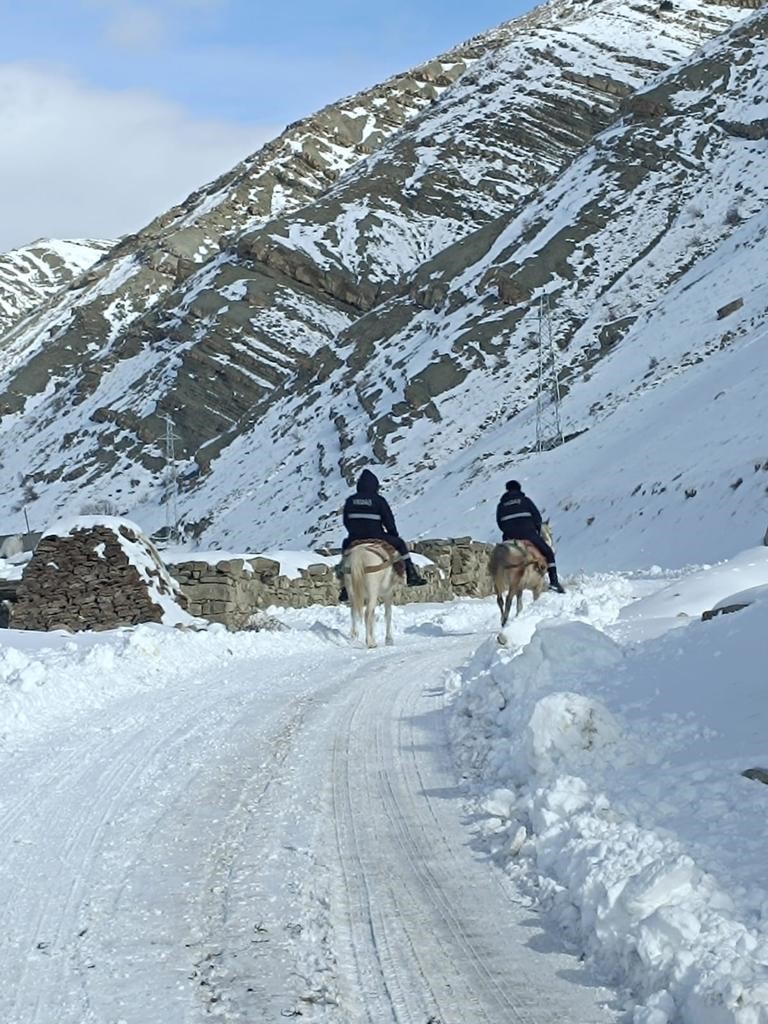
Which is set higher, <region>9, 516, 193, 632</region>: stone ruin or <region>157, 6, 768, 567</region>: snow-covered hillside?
<region>157, 6, 768, 567</region>: snow-covered hillside

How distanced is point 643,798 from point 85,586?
49.4ft

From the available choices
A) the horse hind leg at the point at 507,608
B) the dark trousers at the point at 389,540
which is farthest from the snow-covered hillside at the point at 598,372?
the dark trousers at the point at 389,540

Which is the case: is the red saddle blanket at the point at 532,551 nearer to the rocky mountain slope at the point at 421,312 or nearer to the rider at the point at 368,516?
the rider at the point at 368,516

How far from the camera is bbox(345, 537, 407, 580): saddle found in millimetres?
18438

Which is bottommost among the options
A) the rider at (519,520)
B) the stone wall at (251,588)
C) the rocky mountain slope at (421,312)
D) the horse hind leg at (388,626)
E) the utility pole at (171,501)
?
the horse hind leg at (388,626)

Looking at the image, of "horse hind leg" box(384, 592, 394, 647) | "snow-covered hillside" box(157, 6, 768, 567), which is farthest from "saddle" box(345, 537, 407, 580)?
"snow-covered hillside" box(157, 6, 768, 567)

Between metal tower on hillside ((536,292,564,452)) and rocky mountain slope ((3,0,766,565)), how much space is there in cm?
122

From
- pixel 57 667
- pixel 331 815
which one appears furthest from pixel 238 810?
pixel 57 667

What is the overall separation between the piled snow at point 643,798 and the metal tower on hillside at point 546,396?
178 ft

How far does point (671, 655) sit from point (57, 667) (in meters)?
6.59

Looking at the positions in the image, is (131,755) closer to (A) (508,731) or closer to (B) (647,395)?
(A) (508,731)

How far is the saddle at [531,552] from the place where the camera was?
19969 millimetres

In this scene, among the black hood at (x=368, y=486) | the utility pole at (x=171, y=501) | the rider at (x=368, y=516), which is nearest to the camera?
the rider at (x=368, y=516)

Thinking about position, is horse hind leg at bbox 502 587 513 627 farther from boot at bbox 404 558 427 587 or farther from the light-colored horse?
the light-colored horse
